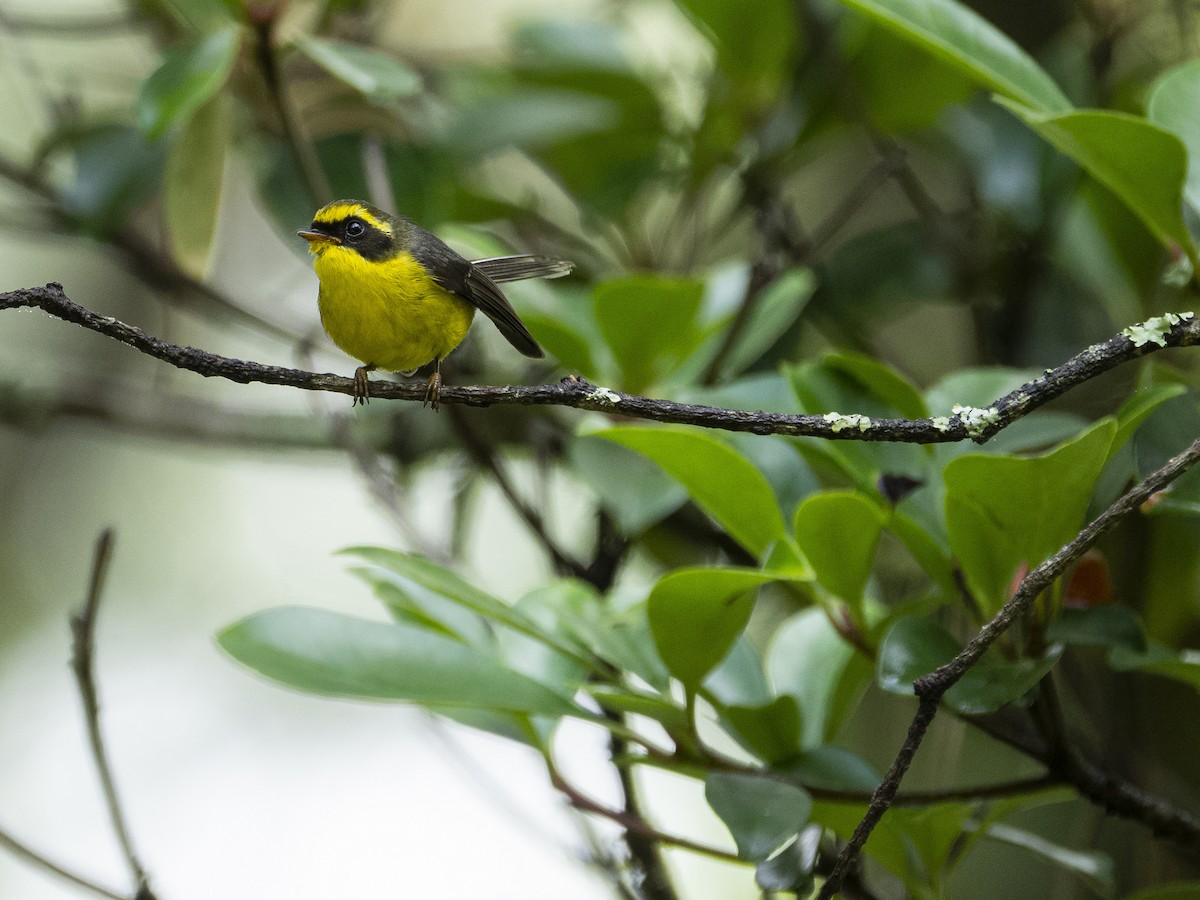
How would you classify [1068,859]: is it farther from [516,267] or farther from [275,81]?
[275,81]

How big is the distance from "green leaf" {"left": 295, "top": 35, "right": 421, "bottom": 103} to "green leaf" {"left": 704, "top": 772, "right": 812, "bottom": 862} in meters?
0.97

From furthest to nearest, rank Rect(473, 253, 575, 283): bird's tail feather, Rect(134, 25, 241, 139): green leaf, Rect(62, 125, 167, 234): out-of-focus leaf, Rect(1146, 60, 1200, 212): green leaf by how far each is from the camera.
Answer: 1. Rect(62, 125, 167, 234): out-of-focus leaf
2. Rect(473, 253, 575, 283): bird's tail feather
3. Rect(134, 25, 241, 139): green leaf
4. Rect(1146, 60, 1200, 212): green leaf

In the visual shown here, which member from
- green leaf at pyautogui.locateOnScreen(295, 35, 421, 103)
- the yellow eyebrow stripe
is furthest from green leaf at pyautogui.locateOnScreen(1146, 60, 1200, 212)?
the yellow eyebrow stripe

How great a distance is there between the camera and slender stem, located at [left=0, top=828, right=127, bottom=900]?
43.1 inches

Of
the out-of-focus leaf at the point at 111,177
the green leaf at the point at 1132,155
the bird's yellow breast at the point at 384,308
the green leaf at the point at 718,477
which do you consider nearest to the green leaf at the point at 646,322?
the bird's yellow breast at the point at 384,308

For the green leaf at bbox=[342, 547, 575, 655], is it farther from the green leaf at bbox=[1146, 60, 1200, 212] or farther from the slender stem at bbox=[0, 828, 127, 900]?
the green leaf at bbox=[1146, 60, 1200, 212]

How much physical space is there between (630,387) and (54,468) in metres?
3.08

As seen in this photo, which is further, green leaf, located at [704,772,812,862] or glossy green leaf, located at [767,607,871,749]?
glossy green leaf, located at [767,607,871,749]

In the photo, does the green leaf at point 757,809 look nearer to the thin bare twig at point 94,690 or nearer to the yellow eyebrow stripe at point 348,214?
the thin bare twig at point 94,690

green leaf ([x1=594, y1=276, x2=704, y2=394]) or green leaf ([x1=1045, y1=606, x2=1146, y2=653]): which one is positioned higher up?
green leaf ([x1=594, y1=276, x2=704, y2=394])

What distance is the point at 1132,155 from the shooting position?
3.69 feet

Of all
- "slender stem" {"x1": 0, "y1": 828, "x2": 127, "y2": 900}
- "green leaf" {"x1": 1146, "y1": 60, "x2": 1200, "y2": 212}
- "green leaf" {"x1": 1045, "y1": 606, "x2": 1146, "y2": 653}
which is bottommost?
"slender stem" {"x1": 0, "y1": 828, "x2": 127, "y2": 900}

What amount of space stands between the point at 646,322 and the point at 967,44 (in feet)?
1.76

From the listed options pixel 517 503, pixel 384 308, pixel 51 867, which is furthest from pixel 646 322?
pixel 51 867
